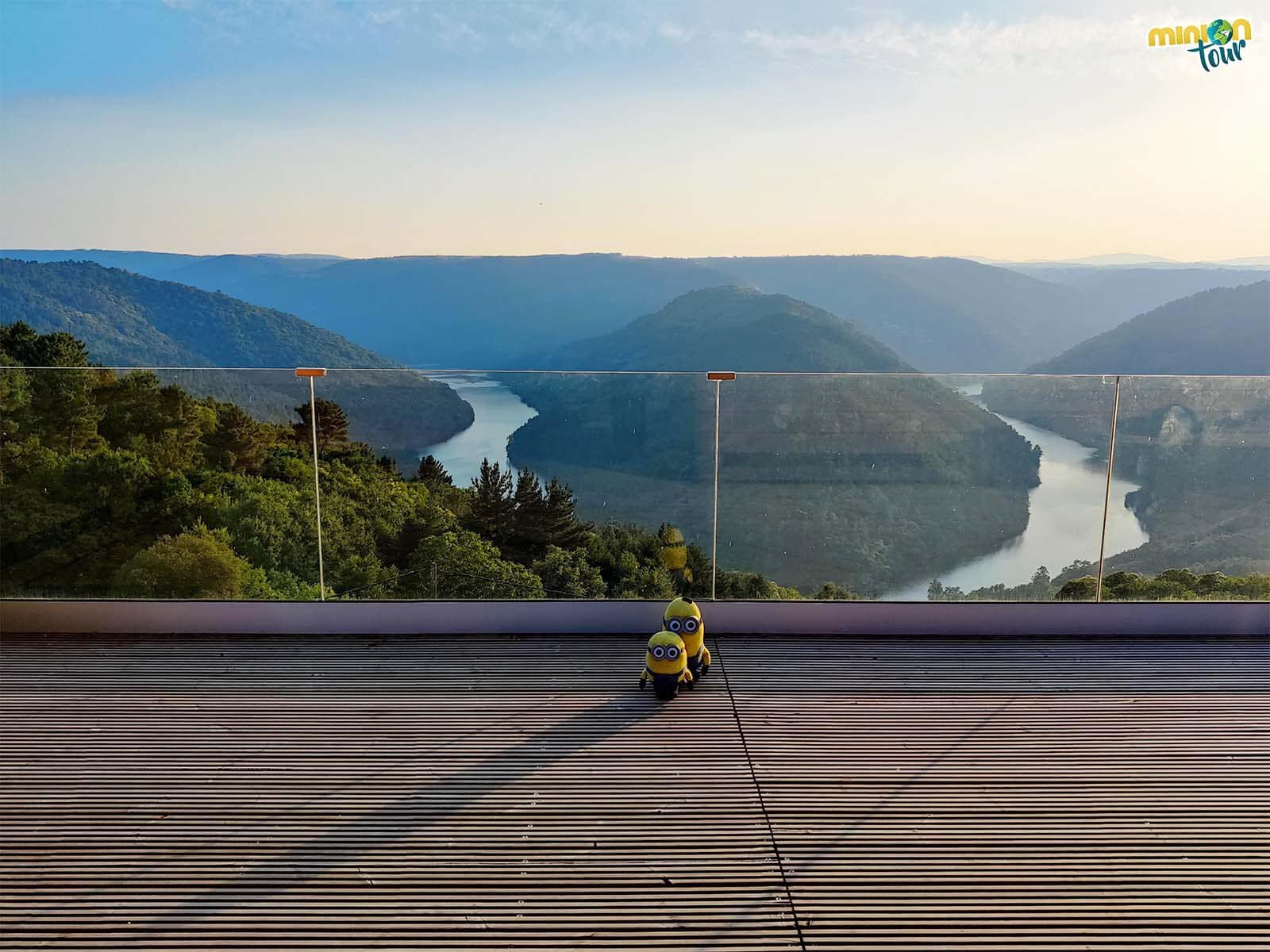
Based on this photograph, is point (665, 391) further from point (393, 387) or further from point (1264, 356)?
point (1264, 356)

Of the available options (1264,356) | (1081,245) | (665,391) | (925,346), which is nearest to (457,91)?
(665,391)

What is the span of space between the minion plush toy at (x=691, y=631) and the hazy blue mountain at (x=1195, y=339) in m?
24.2

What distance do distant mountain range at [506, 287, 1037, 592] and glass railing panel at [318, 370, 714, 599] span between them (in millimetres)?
17

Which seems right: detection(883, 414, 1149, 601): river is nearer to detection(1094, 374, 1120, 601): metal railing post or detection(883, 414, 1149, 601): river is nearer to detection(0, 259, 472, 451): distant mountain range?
detection(1094, 374, 1120, 601): metal railing post

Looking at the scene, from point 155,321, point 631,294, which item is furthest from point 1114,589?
point 631,294

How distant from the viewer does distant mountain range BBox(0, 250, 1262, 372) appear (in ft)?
113

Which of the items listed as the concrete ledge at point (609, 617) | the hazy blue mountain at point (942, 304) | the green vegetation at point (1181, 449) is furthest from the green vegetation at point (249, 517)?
the hazy blue mountain at point (942, 304)

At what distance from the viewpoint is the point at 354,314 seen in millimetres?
39438

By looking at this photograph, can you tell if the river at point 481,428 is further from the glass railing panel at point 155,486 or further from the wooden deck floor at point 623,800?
the wooden deck floor at point 623,800

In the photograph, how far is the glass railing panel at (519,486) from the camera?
441 centimetres

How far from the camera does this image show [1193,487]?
615 centimetres

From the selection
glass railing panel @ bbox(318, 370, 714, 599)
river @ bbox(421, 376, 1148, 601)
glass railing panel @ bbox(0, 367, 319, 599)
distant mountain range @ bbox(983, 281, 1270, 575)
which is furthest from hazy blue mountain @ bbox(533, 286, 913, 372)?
glass railing panel @ bbox(318, 370, 714, 599)

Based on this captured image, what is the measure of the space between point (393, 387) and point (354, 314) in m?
36.9

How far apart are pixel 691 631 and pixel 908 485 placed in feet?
8.33
